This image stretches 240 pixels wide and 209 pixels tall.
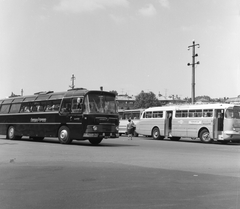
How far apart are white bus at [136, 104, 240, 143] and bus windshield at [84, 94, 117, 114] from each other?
8.78m

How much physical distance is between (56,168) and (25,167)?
914 mm

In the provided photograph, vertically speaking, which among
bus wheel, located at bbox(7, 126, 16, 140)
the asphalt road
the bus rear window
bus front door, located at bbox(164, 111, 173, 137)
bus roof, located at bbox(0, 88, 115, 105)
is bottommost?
the asphalt road

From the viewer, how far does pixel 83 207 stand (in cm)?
511

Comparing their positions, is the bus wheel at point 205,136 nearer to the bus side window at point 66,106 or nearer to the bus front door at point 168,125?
the bus front door at point 168,125

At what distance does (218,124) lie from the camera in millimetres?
23062

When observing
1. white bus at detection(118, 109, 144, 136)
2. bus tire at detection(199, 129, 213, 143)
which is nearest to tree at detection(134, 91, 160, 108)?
white bus at detection(118, 109, 144, 136)

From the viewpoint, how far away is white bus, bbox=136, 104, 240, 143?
2255cm

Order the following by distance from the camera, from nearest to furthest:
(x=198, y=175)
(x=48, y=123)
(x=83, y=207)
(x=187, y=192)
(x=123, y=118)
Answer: (x=83, y=207) → (x=187, y=192) → (x=198, y=175) → (x=48, y=123) → (x=123, y=118)

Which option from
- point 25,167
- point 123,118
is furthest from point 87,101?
point 123,118

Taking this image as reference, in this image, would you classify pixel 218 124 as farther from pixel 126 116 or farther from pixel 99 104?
pixel 126 116

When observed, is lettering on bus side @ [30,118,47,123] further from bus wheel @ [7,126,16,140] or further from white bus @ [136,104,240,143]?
white bus @ [136,104,240,143]

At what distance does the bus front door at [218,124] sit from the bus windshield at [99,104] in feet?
28.7

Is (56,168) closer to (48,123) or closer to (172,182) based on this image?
(172,182)

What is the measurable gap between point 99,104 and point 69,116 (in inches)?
73.6
